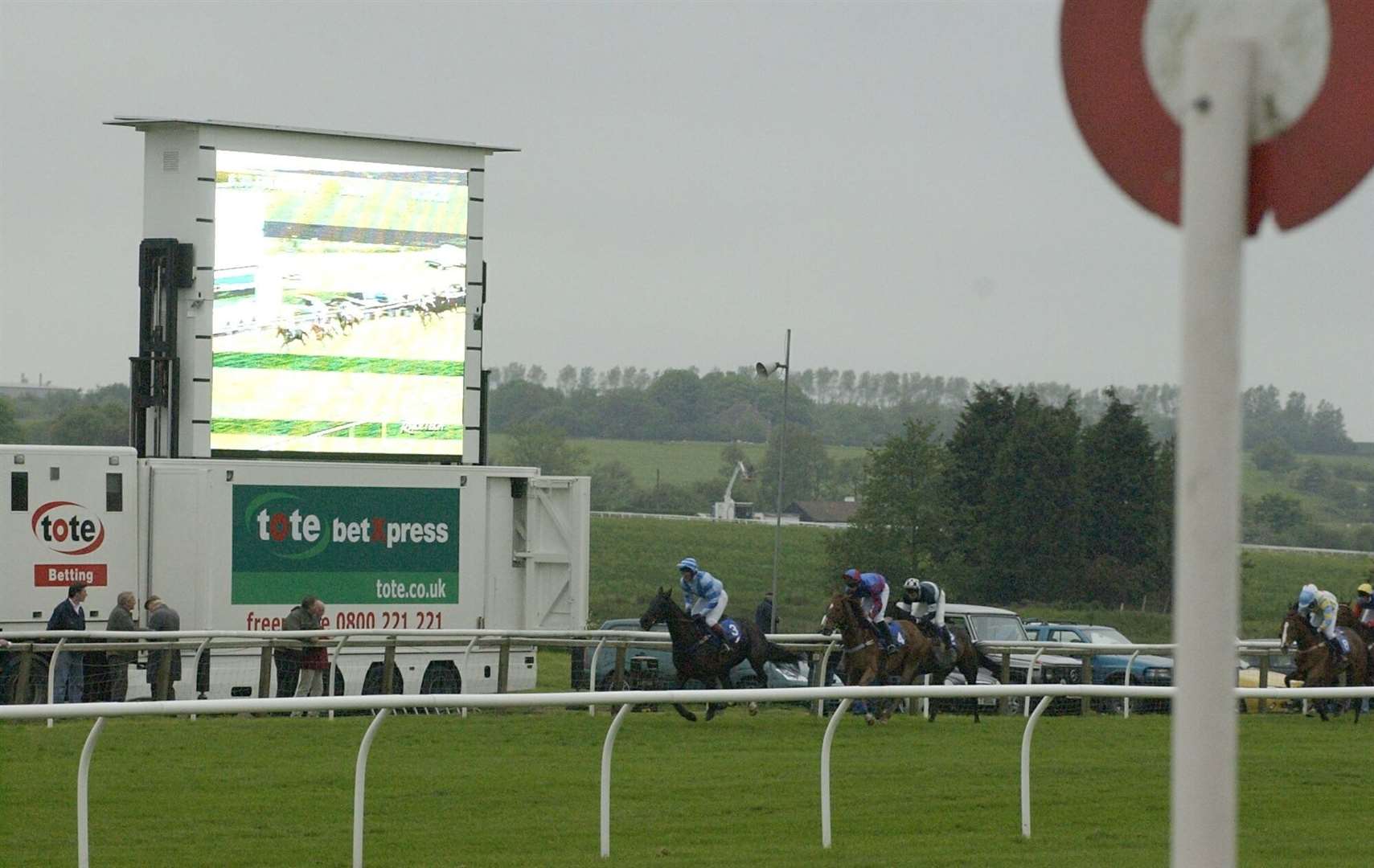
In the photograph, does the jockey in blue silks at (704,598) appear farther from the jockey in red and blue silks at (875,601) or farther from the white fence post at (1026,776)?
the white fence post at (1026,776)

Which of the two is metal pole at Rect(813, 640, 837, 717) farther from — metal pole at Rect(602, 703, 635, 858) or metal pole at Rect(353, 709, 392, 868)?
metal pole at Rect(353, 709, 392, 868)

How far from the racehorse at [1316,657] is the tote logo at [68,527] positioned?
37.0ft

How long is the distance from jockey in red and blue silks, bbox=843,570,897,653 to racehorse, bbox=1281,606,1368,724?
4577 mm

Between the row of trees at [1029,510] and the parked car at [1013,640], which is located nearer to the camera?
the parked car at [1013,640]

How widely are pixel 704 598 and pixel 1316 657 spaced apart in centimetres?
622

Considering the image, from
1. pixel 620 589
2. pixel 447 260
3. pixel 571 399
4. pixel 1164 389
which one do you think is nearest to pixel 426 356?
pixel 447 260

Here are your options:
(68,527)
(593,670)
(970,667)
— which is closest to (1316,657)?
(970,667)

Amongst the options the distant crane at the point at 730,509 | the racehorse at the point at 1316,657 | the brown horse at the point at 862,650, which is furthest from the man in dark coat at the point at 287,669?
the distant crane at the point at 730,509

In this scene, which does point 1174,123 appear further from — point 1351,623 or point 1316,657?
point 1351,623

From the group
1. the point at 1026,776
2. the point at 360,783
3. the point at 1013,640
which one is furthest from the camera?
the point at 1013,640

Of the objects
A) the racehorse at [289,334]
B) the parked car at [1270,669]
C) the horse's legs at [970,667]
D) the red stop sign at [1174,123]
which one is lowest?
the parked car at [1270,669]

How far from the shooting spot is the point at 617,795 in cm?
805

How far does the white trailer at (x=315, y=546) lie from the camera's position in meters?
17.1

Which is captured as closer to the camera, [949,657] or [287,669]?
[287,669]
